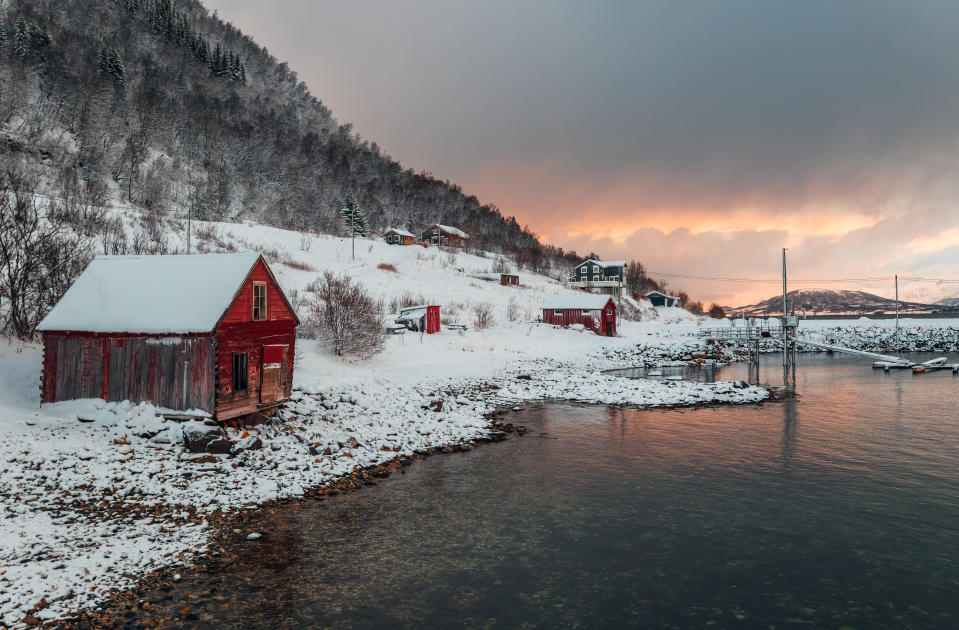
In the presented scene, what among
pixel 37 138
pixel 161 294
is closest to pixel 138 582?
pixel 161 294

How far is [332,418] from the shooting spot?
64.9 ft

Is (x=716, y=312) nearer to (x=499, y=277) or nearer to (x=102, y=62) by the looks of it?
(x=499, y=277)

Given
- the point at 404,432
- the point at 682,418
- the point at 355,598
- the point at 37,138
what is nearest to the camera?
the point at 355,598

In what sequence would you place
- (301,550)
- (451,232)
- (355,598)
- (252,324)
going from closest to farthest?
(355,598) → (301,550) → (252,324) → (451,232)

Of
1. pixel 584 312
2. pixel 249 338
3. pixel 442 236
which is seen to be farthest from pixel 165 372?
pixel 442 236

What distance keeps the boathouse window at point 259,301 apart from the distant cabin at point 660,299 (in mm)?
95978

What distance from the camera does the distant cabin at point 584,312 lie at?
57.9 m

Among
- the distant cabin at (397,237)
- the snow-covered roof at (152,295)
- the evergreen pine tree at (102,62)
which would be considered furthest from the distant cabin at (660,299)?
the evergreen pine tree at (102,62)

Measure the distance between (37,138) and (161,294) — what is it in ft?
256

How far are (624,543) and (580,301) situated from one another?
4888cm

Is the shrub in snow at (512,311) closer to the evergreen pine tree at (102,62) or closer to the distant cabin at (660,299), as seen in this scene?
the distant cabin at (660,299)

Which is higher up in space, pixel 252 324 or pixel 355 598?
pixel 252 324

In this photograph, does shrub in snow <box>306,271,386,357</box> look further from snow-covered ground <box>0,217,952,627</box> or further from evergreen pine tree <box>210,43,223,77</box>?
evergreen pine tree <box>210,43,223,77</box>

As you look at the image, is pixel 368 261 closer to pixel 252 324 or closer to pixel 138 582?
pixel 252 324
